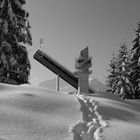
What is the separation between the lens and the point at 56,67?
1980 centimetres

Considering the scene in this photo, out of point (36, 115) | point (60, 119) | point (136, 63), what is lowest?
point (60, 119)

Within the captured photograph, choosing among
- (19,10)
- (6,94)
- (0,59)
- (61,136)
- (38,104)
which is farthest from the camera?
(19,10)

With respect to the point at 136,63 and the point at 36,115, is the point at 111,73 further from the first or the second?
the point at 36,115

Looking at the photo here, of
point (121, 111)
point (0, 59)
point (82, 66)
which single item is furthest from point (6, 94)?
point (0, 59)

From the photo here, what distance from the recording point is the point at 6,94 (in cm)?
810

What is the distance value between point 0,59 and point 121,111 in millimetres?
12010

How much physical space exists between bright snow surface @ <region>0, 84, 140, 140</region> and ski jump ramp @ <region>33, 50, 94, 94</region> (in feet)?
34.7

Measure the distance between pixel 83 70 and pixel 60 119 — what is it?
6.42 m

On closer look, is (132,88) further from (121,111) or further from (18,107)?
(18,107)

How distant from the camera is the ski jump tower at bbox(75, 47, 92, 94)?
41.9 ft

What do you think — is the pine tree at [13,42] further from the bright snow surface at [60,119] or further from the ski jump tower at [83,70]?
the bright snow surface at [60,119]

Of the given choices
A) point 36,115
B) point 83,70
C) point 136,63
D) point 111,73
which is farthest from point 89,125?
point 111,73

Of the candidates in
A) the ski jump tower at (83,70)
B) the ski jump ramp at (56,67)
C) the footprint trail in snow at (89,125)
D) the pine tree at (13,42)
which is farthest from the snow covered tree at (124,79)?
the footprint trail in snow at (89,125)

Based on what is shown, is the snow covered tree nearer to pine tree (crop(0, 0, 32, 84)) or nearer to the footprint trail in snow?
pine tree (crop(0, 0, 32, 84))
